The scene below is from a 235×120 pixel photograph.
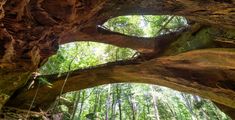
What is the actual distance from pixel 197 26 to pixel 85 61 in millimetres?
2752

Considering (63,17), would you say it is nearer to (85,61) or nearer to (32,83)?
(32,83)

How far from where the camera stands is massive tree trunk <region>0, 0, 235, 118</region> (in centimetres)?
228

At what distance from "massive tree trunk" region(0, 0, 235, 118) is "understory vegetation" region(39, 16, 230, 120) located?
0.78ft

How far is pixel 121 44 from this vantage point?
12.9 feet

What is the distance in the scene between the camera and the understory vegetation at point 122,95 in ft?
15.2

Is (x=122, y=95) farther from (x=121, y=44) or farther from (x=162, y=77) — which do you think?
(x=121, y=44)

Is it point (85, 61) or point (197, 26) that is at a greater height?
point (197, 26)

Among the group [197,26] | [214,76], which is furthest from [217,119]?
[197,26]

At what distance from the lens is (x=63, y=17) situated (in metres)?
2.31

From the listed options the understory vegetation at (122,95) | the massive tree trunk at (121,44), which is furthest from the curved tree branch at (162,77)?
the understory vegetation at (122,95)

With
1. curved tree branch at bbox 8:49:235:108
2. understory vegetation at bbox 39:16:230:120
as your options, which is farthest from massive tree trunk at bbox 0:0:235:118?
understory vegetation at bbox 39:16:230:120

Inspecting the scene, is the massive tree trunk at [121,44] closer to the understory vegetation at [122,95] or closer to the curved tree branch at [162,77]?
the curved tree branch at [162,77]

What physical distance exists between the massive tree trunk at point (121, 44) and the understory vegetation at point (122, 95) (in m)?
0.24

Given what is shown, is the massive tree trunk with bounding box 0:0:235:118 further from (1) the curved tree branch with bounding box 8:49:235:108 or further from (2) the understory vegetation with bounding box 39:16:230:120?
(2) the understory vegetation with bounding box 39:16:230:120
